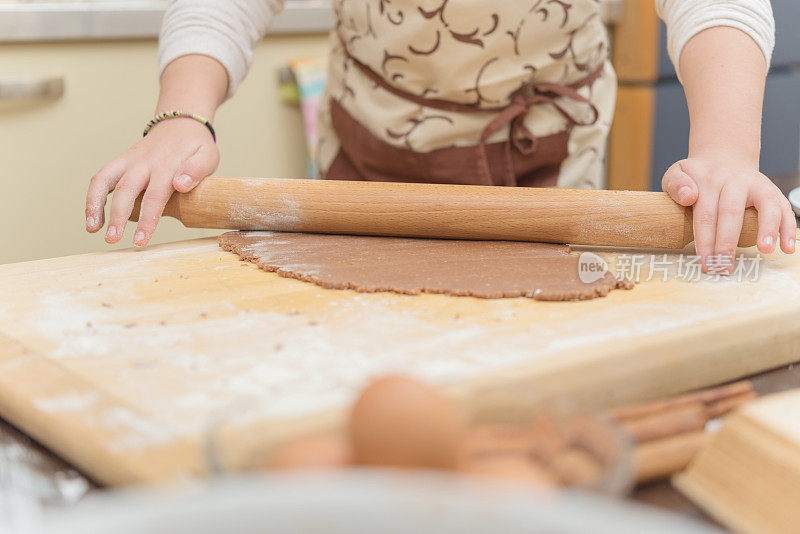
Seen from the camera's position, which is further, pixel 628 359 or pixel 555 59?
pixel 555 59

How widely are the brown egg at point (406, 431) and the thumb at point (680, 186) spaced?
0.73 meters

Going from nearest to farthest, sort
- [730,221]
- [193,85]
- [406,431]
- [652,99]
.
→ [406,431], [730,221], [193,85], [652,99]

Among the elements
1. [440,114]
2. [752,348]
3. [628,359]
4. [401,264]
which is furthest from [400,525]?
[440,114]

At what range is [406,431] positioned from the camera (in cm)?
34

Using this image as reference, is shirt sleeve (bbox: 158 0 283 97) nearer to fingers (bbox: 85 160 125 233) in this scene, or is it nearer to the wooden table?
fingers (bbox: 85 160 125 233)

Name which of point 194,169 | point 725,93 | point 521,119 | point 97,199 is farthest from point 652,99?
point 97,199

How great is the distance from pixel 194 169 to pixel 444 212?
0.36 m

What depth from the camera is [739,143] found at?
1.02m

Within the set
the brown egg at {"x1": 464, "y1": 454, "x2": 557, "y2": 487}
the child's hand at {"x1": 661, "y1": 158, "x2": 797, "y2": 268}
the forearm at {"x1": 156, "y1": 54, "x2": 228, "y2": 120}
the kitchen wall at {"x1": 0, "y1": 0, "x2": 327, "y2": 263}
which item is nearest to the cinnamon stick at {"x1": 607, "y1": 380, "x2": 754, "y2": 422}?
the brown egg at {"x1": 464, "y1": 454, "x2": 557, "y2": 487}

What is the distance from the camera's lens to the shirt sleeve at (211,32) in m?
1.27

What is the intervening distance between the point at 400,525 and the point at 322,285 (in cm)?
59

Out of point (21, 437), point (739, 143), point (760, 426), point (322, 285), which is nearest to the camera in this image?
point (760, 426)

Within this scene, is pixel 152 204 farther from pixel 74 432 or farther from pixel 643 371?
pixel 643 371

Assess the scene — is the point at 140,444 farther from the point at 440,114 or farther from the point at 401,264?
the point at 440,114
